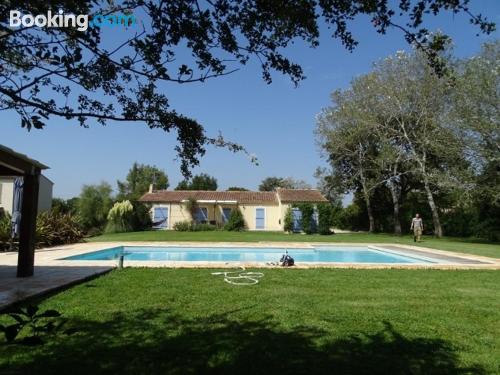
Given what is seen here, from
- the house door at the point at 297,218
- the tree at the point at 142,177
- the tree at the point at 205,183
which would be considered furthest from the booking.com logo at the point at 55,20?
the tree at the point at 142,177

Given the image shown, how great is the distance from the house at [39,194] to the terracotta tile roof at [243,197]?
7.34 metres

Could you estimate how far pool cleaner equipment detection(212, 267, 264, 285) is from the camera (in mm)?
9412

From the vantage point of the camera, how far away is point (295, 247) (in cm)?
2045

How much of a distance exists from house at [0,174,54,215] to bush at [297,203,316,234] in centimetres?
1817

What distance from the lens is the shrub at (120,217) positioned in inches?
1230

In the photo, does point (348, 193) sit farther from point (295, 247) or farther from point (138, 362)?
point (138, 362)

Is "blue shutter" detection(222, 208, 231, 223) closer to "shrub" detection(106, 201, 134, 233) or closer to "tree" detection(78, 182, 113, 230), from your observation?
"shrub" detection(106, 201, 134, 233)

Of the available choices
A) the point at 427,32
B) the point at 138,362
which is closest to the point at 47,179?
the point at 138,362

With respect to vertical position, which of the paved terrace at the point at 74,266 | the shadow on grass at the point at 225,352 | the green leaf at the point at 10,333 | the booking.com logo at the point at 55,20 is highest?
the booking.com logo at the point at 55,20

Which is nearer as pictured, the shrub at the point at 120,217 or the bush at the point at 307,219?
the shrub at the point at 120,217

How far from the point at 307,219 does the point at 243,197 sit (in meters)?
8.52

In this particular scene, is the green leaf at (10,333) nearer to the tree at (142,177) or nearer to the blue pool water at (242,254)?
the blue pool water at (242,254)

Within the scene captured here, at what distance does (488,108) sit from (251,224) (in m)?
20.8

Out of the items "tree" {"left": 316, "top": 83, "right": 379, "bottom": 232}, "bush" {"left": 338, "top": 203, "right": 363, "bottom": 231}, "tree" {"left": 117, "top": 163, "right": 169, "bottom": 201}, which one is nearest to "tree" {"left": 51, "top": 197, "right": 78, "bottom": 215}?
"tree" {"left": 316, "top": 83, "right": 379, "bottom": 232}
